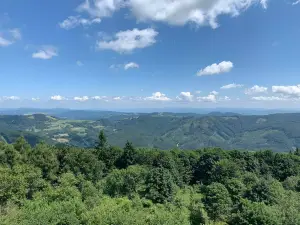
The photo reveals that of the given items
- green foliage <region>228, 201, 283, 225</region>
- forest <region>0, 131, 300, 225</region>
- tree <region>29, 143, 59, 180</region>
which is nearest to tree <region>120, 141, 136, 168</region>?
forest <region>0, 131, 300, 225</region>

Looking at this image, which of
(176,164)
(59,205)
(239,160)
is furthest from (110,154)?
(59,205)

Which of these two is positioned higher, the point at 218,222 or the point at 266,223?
the point at 266,223

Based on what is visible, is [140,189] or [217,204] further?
[140,189]

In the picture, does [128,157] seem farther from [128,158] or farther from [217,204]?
[217,204]

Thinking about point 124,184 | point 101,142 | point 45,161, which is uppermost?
point 101,142

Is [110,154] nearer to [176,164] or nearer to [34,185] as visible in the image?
[176,164]

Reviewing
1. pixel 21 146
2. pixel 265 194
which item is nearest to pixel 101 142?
pixel 21 146

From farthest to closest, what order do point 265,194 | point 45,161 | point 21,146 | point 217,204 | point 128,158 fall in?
point 128,158 < point 21,146 < point 45,161 < point 265,194 < point 217,204

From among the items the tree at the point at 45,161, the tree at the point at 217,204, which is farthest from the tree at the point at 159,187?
the tree at the point at 45,161

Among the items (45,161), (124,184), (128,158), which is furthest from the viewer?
(128,158)
